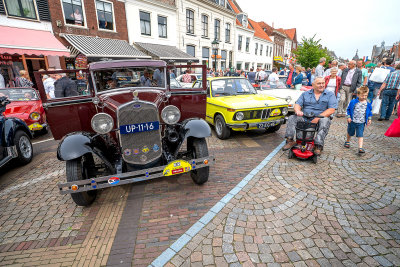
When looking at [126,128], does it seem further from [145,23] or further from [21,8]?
[145,23]

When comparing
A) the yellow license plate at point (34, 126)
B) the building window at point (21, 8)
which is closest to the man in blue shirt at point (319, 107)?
the yellow license plate at point (34, 126)

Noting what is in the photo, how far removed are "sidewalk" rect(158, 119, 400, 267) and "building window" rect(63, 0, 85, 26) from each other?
565 inches

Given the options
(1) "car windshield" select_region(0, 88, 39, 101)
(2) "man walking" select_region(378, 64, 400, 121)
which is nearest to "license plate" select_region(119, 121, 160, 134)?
(1) "car windshield" select_region(0, 88, 39, 101)

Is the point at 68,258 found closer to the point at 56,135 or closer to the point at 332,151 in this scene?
the point at 56,135

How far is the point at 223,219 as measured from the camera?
280 centimetres

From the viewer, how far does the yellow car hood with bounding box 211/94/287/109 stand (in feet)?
17.3

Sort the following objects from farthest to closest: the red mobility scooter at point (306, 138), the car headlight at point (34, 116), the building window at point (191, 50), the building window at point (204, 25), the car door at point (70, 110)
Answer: the building window at point (204, 25) < the building window at point (191, 50) < the car headlight at point (34, 116) < the red mobility scooter at point (306, 138) < the car door at point (70, 110)

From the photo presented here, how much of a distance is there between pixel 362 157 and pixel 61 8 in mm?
15875

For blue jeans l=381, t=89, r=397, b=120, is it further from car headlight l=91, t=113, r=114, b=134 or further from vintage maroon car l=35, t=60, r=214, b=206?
car headlight l=91, t=113, r=114, b=134

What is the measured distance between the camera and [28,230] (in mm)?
2807

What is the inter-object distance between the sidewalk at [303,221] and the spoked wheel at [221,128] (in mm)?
1790

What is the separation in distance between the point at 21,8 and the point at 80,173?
13.2m

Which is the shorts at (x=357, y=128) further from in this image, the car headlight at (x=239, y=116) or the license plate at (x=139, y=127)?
the license plate at (x=139, y=127)

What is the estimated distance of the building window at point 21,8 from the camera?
10.5 meters
